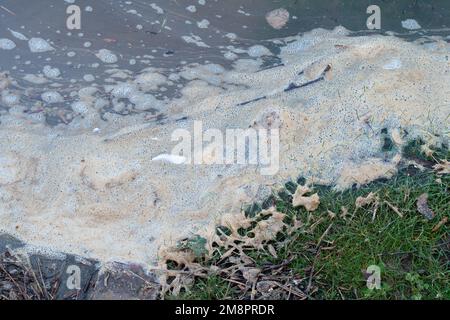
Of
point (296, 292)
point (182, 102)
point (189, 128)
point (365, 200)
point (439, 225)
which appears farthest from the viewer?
point (182, 102)

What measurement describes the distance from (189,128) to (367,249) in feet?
3.62

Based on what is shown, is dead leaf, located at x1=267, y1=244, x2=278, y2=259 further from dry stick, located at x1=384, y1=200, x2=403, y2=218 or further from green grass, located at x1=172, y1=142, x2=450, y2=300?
dry stick, located at x1=384, y1=200, x2=403, y2=218

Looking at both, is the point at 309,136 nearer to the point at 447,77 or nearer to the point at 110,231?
the point at 447,77

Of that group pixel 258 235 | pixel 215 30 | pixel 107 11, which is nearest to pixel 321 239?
pixel 258 235

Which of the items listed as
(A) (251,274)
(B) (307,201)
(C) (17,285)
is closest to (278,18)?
(B) (307,201)

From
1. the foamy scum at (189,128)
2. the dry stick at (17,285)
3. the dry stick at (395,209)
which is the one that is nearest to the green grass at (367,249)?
the dry stick at (395,209)

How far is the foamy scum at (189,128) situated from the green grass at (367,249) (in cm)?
15

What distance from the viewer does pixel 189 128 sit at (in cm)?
322

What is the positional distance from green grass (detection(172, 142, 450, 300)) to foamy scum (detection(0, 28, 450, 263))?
151 millimetres

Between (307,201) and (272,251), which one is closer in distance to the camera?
(272,251)

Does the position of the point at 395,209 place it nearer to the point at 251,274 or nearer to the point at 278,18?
the point at 251,274

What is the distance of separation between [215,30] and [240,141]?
1.13 meters

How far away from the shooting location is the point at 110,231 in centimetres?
283

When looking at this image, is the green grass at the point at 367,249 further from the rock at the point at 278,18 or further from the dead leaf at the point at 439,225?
the rock at the point at 278,18
